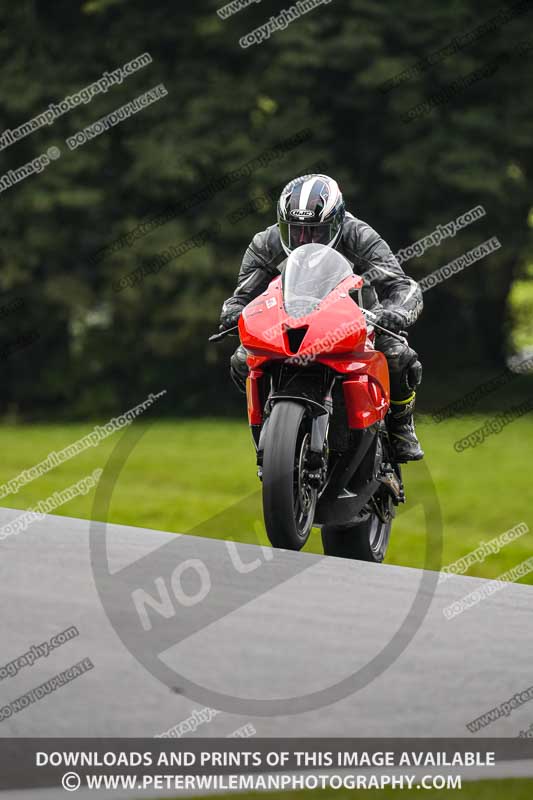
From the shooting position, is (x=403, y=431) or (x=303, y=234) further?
(x=403, y=431)

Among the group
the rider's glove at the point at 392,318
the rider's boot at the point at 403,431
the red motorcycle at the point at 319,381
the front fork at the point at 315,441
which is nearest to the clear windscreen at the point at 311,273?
the red motorcycle at the point at 319,381

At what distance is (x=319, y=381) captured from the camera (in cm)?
566

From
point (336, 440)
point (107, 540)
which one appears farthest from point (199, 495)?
point (336, 440)

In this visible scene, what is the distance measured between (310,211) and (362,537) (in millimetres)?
1882

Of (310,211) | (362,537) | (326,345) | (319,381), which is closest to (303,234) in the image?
(310,211)

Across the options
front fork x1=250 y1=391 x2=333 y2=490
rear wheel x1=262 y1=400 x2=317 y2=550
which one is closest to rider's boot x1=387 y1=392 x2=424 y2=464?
front fork x1=250 y1=391 x2=333 y2=490

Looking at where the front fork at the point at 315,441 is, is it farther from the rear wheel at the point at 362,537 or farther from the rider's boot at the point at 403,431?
the rear wheel at the point at 362,537

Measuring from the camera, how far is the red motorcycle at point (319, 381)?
546cm

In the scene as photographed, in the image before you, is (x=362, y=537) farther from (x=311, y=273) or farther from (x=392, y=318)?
(x=311, y=273)

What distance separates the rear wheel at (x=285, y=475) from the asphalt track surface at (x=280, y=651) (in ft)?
1.48

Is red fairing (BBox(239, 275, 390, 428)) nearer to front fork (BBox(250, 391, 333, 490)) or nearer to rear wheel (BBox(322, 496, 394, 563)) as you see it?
front fork (BBox(250, 391, 333, 490))

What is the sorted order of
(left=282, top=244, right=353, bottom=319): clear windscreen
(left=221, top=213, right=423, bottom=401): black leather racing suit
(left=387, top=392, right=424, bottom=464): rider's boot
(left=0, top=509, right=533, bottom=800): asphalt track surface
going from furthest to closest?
(left=387, top=392, right=424, bottom=464): rider's boot < (left=221, top=213, right=423, bottom=401): black leather racing suit < (left=282, top=244, right=353, bottom=319): clear windscreen < (left=0, top=509, right=533, bottom=800): asphalt track surface

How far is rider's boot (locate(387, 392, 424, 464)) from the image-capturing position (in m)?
6.25

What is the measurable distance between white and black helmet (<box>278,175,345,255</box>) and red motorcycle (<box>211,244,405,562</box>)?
0.24ft
